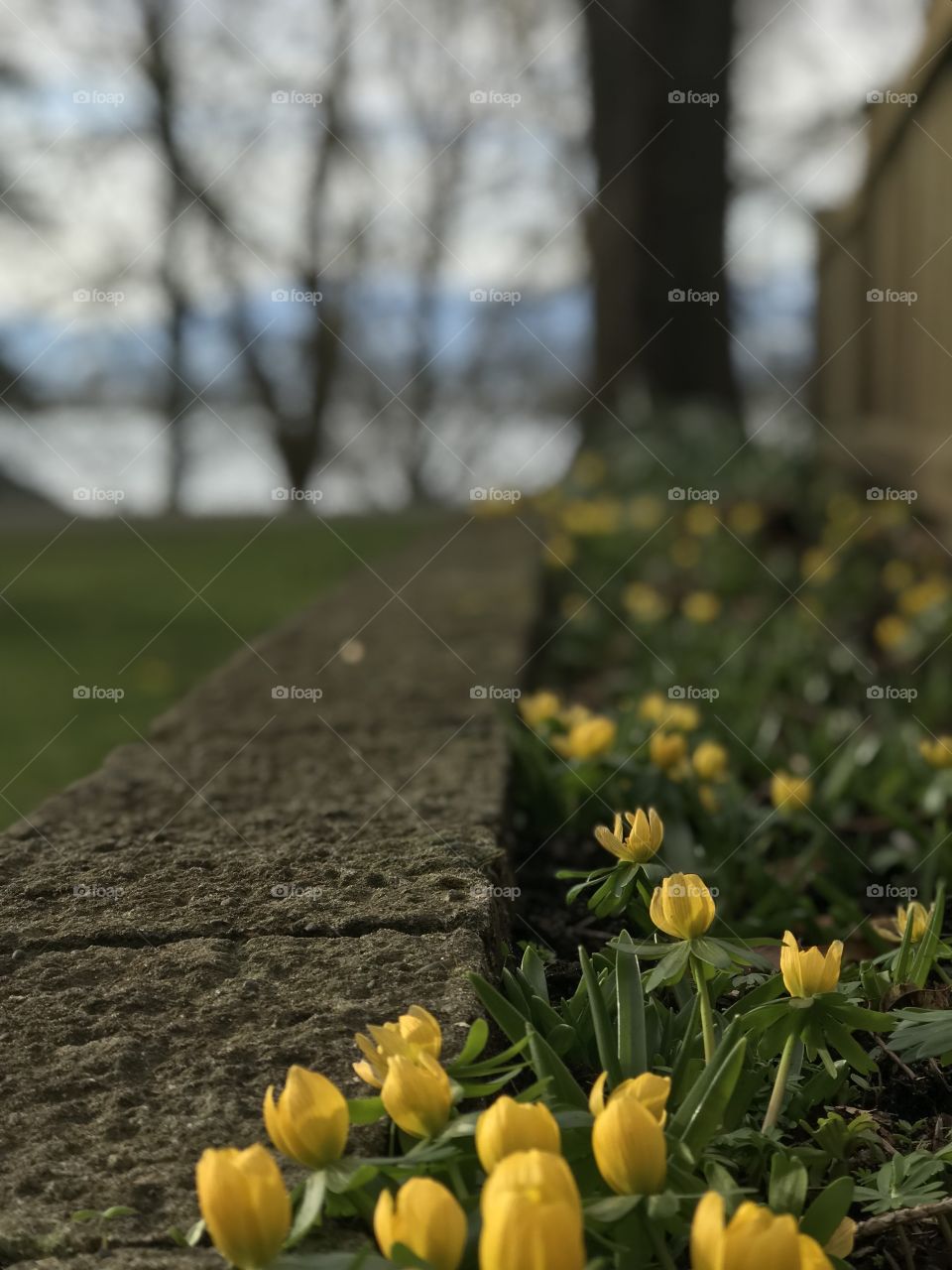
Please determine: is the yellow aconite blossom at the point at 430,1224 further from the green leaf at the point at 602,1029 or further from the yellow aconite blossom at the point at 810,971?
the yellow aconite blossom at the point at 810,971

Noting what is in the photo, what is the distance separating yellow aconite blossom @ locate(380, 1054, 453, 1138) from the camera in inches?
33.4

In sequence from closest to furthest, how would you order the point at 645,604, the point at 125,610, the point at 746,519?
the point at 645,604
the point at 125,610
the point at 746,519

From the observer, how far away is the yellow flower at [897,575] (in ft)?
13.9

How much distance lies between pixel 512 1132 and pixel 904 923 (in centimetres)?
72

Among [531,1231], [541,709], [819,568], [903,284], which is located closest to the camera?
[531,1231]

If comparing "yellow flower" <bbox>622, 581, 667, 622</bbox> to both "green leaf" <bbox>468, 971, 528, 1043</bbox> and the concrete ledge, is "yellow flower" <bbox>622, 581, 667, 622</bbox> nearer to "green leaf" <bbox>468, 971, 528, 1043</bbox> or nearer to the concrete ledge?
the concrete ledge

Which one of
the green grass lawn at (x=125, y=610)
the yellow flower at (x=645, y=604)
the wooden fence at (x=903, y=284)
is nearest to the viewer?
the green grass lawn at (x=125, y=610)

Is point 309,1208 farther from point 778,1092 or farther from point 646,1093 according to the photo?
point 778,1092

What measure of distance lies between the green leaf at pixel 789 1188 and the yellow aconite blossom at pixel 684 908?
218 mm

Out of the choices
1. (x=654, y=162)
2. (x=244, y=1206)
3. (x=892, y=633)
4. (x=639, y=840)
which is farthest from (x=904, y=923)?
(x=654, y=162)

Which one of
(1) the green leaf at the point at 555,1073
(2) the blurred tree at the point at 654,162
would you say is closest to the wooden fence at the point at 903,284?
(2) the blurred tree at the point at 654,162

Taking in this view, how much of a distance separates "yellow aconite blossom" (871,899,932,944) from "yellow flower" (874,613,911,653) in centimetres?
170

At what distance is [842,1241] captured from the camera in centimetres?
87

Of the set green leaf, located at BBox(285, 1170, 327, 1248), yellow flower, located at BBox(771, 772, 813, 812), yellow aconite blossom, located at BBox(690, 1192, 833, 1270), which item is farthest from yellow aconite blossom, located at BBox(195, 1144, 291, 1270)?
yellow flower, located at BBox(771, 772, 813, 812)
